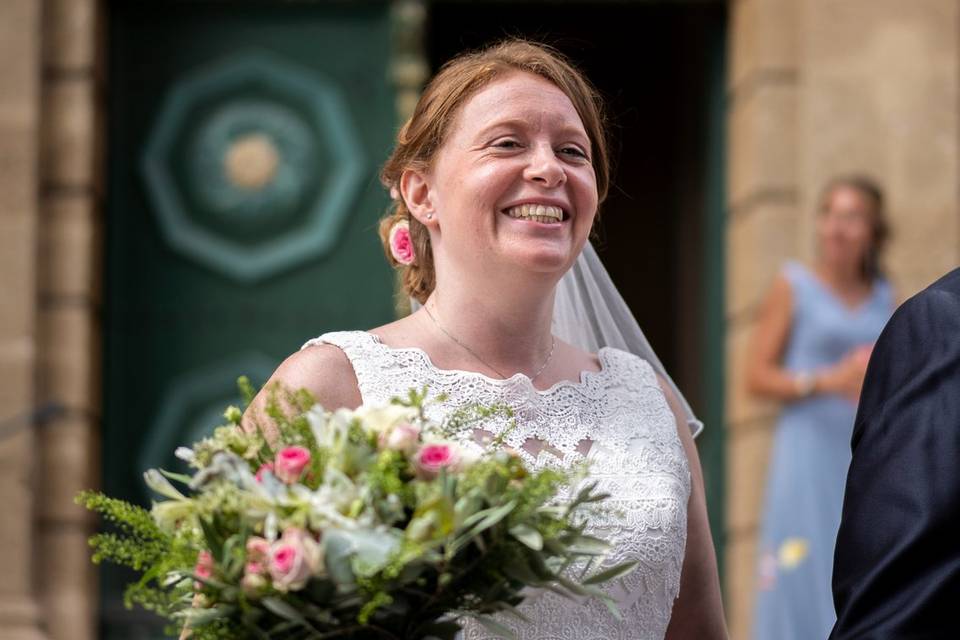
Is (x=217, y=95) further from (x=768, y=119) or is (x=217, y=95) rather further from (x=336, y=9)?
(x=768, y=119)

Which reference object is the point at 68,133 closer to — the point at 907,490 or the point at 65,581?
the point at 65,581

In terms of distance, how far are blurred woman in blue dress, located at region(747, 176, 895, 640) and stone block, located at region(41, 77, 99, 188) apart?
2857 millimetres

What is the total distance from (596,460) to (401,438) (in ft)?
2.62

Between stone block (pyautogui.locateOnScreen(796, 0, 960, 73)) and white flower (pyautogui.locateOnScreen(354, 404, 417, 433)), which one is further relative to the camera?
stone block (pyautogui.locateOnScreen(796, 0, 960, 73))

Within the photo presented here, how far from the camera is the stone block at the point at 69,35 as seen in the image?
7547mm

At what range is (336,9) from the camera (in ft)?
26.3

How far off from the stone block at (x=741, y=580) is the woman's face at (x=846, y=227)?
4.13 ft

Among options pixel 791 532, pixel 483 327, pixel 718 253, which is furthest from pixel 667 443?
pixel 718 253

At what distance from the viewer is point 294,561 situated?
102 inches

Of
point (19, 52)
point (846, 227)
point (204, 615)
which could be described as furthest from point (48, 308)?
point (204, 615)

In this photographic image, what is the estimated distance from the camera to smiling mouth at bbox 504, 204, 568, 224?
336 cm

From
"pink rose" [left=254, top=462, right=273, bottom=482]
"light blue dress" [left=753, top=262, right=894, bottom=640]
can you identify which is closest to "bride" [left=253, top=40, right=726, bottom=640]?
"pink rose" [left=254, top=462, right=273, bottom=482]

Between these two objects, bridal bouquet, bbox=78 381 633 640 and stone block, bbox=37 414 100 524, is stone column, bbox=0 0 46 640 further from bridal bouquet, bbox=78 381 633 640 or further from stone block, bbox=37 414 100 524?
bridal bouquet, bbox=78 381 633 640

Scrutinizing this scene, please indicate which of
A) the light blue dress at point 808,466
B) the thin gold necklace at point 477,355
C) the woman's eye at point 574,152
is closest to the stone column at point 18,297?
the light blue dress at point 808,466
